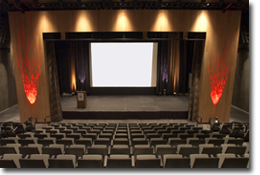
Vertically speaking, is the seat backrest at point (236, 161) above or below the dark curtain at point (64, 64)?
below

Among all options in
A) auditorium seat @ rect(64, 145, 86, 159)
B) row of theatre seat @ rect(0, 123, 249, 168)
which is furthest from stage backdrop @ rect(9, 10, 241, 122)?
auditorium seat @ rect(64, 145, 86, 159)

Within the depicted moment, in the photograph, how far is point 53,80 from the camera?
8.55m

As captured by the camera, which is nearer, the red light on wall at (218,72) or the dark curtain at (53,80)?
the red light on wall at (218,72)

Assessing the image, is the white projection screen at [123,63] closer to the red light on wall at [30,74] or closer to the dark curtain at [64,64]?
the dark curtain at [64,64]

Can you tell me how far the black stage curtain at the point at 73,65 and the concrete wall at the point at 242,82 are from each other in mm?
10746

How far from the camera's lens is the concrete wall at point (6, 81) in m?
10.4

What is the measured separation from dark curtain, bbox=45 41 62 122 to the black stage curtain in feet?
17.2

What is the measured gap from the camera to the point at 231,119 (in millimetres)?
9258

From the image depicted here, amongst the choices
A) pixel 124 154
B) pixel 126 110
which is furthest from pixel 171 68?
pixel 124 154

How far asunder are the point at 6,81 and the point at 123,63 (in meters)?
7.80

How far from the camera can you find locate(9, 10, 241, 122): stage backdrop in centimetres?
753

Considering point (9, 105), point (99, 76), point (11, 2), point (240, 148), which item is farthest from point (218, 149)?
point (9, 105)

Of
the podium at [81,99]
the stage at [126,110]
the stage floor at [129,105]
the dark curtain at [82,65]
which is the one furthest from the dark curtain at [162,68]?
the podium at [81,99]

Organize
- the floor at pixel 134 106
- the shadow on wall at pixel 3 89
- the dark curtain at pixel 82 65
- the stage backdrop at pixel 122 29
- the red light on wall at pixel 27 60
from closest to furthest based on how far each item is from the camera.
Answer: the stage backdrop at pixel 122 29, the red light on wall at pixel 27 60, the floor at pixel 134 106, the shadow on wall at pixel 3 89, the dark curtain at pixel 82 65
